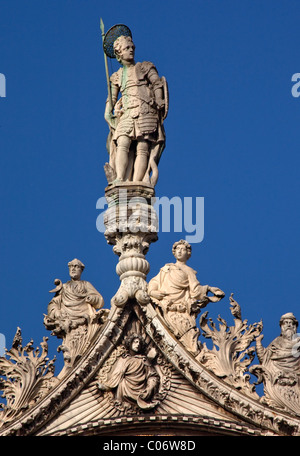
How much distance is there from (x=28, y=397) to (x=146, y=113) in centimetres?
596

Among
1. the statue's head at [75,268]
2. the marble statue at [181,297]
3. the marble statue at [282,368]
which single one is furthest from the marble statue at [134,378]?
the marble statue at [282,368]

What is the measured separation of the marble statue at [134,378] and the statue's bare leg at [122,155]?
132 inches

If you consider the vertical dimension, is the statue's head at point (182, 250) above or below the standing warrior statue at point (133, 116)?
below

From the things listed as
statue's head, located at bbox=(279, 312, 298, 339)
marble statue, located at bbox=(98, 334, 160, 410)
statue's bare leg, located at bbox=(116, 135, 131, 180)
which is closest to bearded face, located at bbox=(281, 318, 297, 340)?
statue's head, located at bbox=(279, 312, 298, 339)

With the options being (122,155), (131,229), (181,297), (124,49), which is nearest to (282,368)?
(181,297)

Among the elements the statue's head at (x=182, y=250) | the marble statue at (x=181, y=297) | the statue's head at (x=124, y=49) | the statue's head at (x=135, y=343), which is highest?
the statue's head at (x=124, y=49)

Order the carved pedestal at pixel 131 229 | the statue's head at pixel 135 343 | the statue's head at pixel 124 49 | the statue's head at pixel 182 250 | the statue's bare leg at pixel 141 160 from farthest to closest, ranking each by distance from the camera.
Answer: the statue's head at pixel 124 49
the statue's bare leg at pixel 141 160
the statue's head at pixel 182 250
the carved pedestal at pixel 131 229
the statue's head at pixel 135 343

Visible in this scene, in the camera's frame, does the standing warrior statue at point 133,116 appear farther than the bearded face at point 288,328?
Yes

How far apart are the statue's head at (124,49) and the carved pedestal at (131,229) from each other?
2.71 metres

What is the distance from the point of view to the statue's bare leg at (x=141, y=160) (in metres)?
37.9

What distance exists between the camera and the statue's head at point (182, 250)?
3744cm

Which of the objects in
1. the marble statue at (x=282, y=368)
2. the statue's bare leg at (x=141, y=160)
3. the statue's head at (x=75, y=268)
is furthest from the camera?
the statue's bare leg at (x=141, y=160)

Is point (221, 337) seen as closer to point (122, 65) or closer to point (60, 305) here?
point (60, 305)

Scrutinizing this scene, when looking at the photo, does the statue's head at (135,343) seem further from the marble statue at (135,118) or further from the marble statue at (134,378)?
the marble statue at (135,118)
